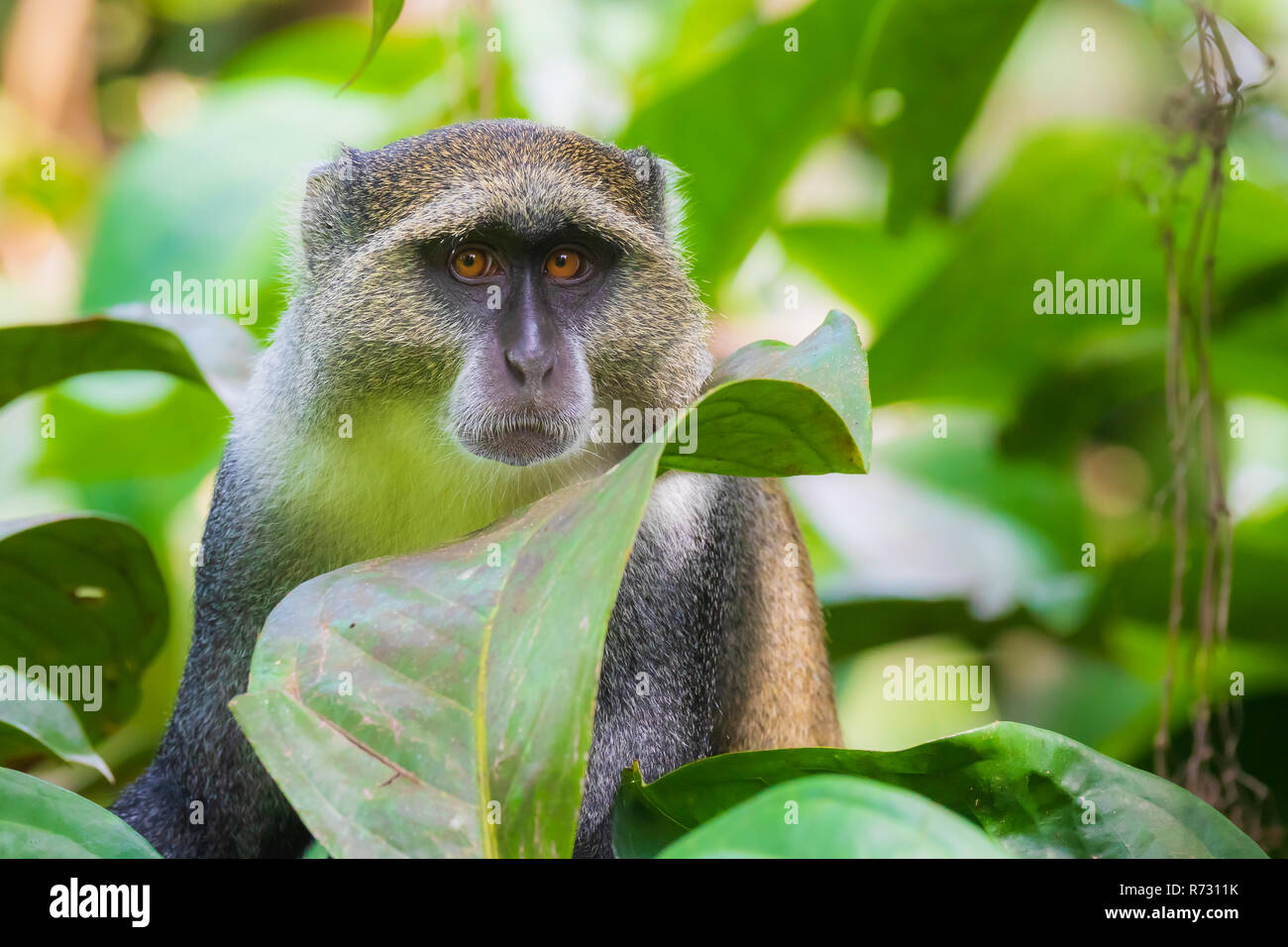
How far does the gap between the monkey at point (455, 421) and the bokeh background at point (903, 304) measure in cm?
44

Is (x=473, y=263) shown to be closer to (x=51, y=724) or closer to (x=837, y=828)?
(x=51, y=724)

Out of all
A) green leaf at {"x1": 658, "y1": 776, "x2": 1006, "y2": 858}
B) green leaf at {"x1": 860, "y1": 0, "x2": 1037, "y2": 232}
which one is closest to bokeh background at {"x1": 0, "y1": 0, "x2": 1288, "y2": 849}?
green leaf at {"x1": 860, "y1": 0, "x2": 1037, "y2": 232}

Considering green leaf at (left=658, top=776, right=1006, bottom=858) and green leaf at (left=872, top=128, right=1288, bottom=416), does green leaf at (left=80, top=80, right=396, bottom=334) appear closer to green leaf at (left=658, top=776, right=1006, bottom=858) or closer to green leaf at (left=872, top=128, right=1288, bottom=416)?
green leaf at (left=872, top=128, right=1288, bottom=416)

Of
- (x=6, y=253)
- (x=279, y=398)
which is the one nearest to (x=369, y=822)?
(x=279, y=398)

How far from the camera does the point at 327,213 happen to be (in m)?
3.04

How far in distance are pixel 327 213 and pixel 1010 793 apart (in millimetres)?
2095

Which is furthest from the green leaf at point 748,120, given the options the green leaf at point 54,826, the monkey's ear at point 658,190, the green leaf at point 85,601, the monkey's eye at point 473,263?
the green leaf at point 54,826

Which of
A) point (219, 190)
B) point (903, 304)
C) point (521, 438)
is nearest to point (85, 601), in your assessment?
point (521, 438)

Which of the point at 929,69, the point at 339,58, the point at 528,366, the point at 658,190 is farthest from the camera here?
the point at 339,58

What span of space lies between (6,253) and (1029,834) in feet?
26.6

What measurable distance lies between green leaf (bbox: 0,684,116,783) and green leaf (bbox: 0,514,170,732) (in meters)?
0.35

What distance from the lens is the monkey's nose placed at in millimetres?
2668
